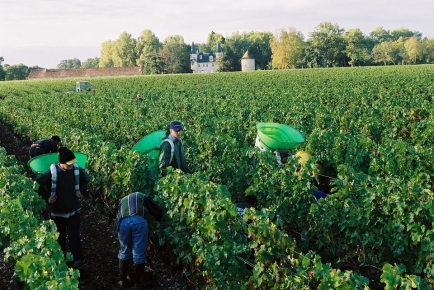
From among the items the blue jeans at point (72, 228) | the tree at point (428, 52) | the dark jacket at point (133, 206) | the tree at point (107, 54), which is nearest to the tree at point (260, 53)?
the tree at point (428, 52)

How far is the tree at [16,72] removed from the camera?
354 ft

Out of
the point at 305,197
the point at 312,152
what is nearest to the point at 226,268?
the point at 305,197

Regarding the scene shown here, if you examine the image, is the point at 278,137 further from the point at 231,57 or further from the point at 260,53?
the point at 260,53

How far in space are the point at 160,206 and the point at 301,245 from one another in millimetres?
2078

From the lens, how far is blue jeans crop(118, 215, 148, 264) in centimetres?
614

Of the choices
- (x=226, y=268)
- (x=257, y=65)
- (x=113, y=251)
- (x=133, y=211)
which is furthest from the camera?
(x=257, y=65)

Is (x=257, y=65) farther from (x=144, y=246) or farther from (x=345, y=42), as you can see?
(x=144, y=246)

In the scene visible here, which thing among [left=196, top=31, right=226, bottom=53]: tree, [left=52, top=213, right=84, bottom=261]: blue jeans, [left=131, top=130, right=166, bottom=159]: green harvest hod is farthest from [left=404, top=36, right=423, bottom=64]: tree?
[left=52, top=213, right=84, bottom=261]: blue jeans

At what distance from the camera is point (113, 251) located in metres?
7.91

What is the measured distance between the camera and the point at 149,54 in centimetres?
9238

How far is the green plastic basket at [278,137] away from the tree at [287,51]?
275ft

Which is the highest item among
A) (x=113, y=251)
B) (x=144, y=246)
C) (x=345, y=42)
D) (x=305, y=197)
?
(x=345, y=42)

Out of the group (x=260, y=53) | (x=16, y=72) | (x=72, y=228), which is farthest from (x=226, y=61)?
(x=72, y=228)

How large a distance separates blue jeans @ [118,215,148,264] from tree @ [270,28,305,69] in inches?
3420
